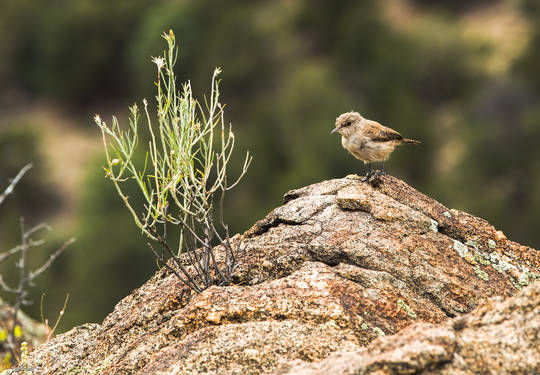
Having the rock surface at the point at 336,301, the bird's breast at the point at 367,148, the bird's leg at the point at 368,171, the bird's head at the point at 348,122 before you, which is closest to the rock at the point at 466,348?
the rock surface at the point at 336,301

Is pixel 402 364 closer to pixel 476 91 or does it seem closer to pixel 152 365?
pixel 152 365

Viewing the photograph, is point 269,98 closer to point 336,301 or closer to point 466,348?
point 336,301

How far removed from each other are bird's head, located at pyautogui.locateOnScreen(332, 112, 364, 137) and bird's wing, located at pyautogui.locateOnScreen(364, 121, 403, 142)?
0.10 meters

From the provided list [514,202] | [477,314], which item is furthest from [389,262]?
[514,202]

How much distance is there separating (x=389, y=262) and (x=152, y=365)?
1.69 metres

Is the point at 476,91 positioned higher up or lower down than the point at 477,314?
higher up

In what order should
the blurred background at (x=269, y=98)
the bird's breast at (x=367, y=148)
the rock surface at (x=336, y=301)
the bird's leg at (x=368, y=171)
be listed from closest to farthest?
the rock surface at (x=336, y=301) → the bird's leg at (x=368, y=171) → the bird's breast at (x=367, y=148) → the blurred background at (x=269, y=98)

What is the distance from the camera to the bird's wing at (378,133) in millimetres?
7441

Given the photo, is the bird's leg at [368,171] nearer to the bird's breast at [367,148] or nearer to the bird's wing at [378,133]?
the bird's breast at [367,148]

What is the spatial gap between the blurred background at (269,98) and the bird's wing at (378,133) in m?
33.2

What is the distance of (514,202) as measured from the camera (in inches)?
1841

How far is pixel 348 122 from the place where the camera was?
754 cm

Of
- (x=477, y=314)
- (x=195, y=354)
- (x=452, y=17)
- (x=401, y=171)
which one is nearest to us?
(x=477, y=314)

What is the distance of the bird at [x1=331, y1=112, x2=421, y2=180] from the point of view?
7.44 m
